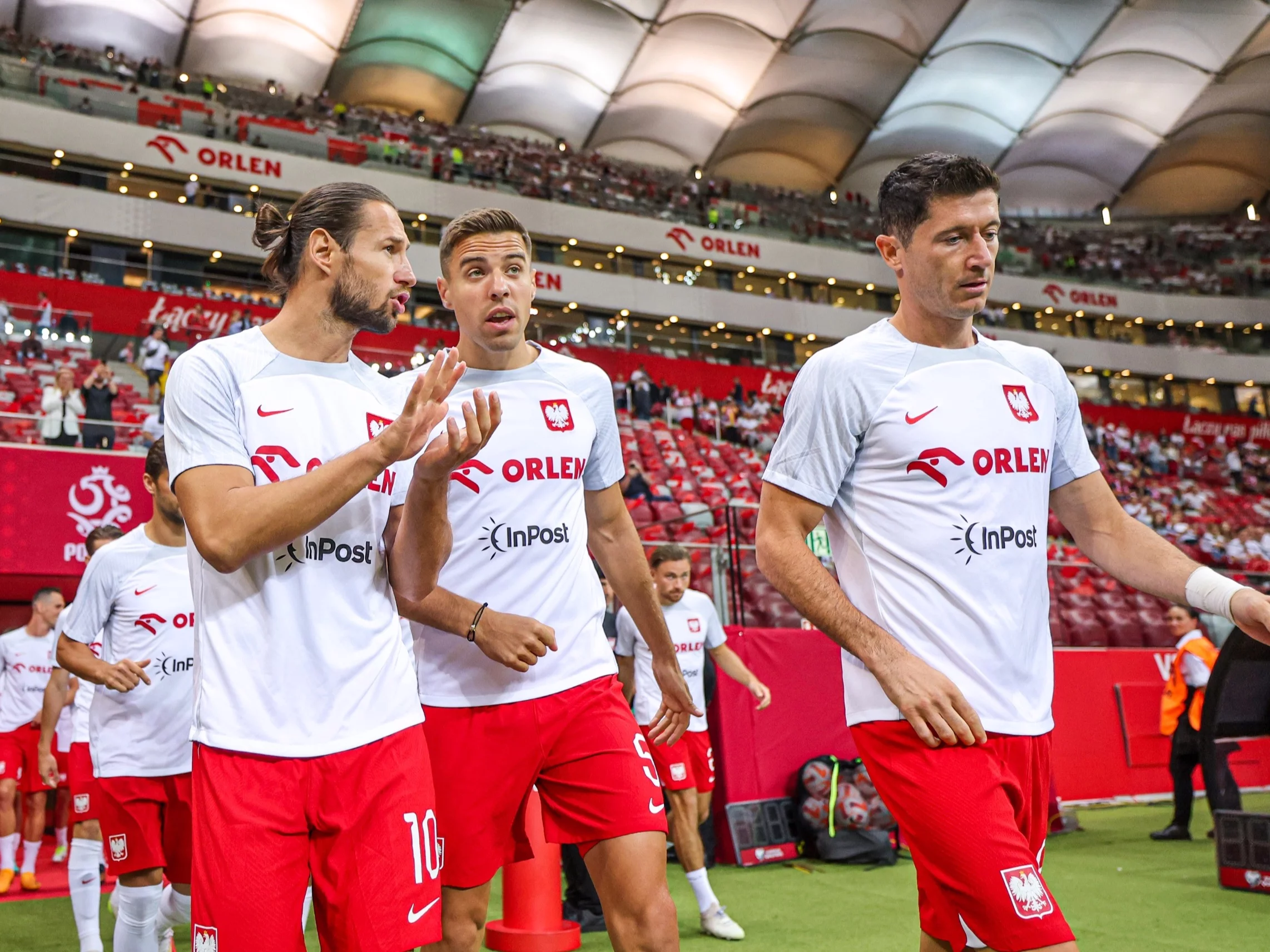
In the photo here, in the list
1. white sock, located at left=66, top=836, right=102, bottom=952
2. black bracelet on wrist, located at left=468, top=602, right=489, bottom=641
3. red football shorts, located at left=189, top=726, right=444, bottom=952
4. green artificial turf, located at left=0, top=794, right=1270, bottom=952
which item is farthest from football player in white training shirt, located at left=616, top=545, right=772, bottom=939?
red football shorts, located at left=189, top=726, right=444, bottom=952

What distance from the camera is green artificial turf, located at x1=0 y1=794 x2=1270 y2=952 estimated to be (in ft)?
17.7

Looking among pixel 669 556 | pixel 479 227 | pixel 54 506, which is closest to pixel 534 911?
pixel 669 556

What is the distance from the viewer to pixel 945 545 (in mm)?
2400

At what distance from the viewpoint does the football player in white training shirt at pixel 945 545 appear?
2232mm

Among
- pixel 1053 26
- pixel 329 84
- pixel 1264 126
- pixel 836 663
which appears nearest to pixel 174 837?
pixel 836 663

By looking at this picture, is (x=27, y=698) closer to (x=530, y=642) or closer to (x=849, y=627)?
(x=530, y=642)

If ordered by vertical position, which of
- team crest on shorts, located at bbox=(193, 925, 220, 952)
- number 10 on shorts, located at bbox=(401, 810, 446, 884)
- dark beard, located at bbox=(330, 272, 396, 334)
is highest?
dark beard, located at bbox=(330, 272, 396, 334)

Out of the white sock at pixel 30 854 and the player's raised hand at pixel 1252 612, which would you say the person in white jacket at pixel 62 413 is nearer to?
the white sock at pixel 30 854

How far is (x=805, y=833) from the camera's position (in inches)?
332

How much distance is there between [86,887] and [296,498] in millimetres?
3910

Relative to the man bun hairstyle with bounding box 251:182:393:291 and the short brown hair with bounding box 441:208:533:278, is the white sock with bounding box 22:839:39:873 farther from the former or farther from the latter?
the man bun hairstyle with bounding box 251:182:393:291

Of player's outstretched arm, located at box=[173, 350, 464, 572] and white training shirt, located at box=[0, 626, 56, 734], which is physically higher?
player's outstretched arm, located at box=[173, 350, 464, 572]

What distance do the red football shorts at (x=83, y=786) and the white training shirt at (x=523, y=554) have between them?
2254 millimetres

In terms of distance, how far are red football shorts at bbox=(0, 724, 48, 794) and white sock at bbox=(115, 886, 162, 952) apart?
4.47 m
